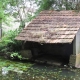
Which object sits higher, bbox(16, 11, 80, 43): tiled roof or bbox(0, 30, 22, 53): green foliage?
bbox(16, 11, 80, 43): tiled roof

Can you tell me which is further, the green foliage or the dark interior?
the green foliage

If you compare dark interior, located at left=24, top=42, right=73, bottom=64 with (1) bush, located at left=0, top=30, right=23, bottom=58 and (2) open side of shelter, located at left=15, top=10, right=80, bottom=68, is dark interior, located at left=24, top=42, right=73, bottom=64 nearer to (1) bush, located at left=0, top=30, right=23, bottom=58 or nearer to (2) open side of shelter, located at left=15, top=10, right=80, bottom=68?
(2) open side of shelter, located at left=15, top=10, right=80, bottom=68

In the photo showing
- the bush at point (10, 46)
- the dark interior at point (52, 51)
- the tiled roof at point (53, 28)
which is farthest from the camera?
the bush at point (10, 46)

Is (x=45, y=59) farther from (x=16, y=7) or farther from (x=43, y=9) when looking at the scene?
(x=16, y=7)

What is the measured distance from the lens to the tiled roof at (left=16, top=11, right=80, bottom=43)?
1127 cm

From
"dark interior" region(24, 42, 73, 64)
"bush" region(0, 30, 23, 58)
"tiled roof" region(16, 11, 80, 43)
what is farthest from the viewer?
"bush" region(0, 30, 23, 58)

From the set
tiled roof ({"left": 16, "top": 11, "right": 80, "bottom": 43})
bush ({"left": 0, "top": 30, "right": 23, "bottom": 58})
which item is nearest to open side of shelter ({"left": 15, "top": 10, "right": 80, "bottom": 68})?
tiled roof ({"left": 16, "top": 11, "right": 80, "bottom": 43})

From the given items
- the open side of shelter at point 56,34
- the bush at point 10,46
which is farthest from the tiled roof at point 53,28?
the bush at point 10,46

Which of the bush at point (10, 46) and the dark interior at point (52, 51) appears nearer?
the dark interior at point (52, 51)

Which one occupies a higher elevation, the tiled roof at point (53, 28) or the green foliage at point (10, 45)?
the tiled roof at point (53, 28)

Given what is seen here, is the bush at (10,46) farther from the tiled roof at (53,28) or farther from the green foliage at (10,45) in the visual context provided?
the tiled roof at (53,28)

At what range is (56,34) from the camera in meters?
11.6

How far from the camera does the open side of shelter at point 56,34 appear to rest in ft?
37.1

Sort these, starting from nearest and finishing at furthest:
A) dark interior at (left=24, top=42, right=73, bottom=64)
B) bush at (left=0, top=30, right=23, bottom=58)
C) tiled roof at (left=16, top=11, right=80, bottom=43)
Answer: tiled roof at (left=16, top=11, right=80, bottom=43) → dark interior at (left=24, top=42, right=73, bottom=64) → bush at (left=0, top=30, right=23, bottom=58)
